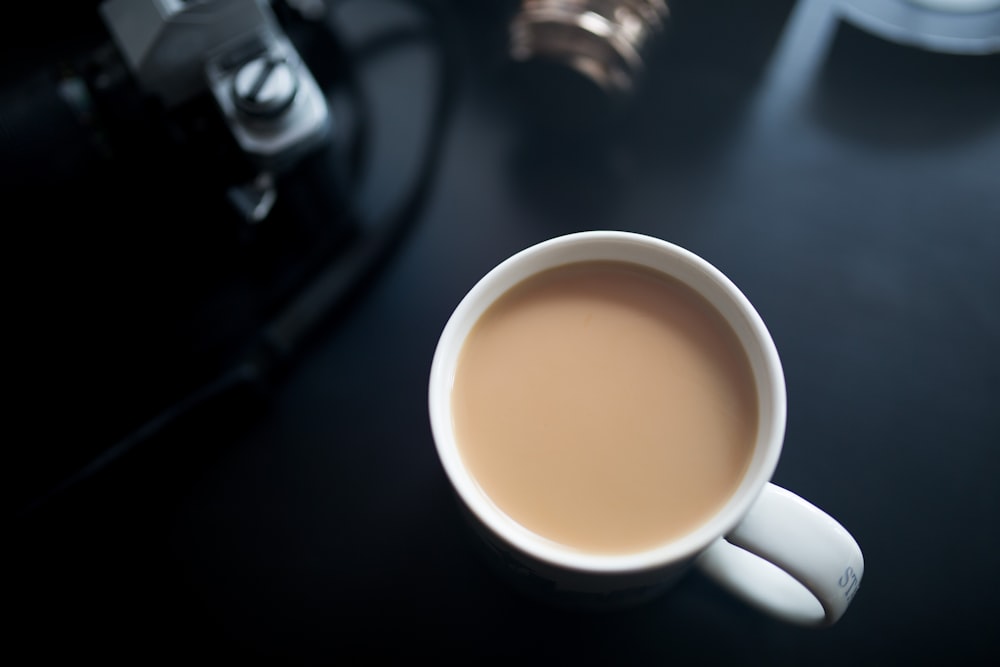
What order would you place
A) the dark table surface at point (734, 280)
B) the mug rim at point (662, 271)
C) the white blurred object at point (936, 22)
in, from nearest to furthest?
the mug rim at point (662, 271)
the dark table surface at point (734, 280)
the white blurred object at point (936, 22)

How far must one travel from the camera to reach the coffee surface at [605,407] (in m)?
0.35

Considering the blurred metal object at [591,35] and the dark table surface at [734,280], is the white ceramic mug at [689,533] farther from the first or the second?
the blurred metal object at [591,35]

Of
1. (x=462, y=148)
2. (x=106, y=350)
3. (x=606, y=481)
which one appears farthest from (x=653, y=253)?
(x=106, y=350)

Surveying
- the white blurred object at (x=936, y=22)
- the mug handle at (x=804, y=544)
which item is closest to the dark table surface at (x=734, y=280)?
the white blurred object at (x=936, y=22)

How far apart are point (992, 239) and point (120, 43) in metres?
0.57

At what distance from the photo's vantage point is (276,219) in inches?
21.0

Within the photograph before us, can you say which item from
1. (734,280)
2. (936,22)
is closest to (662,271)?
(734,280)

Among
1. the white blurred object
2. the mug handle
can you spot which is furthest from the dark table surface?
the mug handle

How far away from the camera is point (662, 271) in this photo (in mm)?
374

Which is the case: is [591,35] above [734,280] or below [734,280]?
above

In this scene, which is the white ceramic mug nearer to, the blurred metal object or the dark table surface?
the dark table surface

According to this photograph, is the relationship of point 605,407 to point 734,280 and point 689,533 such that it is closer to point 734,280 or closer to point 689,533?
point 689,533

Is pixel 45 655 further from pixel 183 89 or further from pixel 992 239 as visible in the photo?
pixel 992 239

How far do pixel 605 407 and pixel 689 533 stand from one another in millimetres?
68
